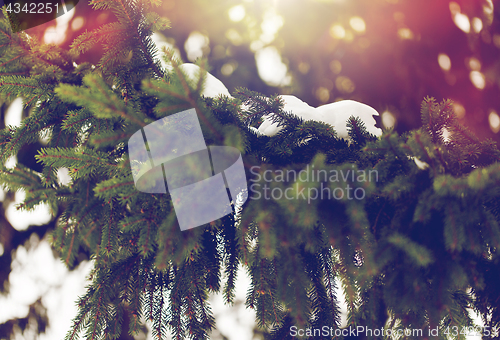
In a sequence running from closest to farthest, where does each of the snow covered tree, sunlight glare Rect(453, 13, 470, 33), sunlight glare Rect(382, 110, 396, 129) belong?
the snow covered tree
sunlight glare Rect(382, 110, 396, 129)
sunlight glare Rect(453, 13, 470, 33)

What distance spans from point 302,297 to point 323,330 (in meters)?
0.36

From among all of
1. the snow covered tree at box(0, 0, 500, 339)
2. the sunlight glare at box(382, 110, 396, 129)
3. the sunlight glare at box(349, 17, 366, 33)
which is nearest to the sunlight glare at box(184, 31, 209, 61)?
the sunlight glare at box(349, 17, 366, 33)

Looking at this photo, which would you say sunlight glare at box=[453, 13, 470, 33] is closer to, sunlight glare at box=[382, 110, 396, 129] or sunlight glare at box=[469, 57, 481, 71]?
sunlight glare at box=[469, 57, 481, 71]

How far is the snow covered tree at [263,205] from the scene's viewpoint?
0.68 m

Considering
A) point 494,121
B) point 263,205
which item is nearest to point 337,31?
point 494,121

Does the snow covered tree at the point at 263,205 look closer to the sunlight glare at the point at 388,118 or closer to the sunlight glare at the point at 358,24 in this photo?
the sunlight glare at the point at 388,118

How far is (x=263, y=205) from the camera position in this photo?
0.75 meters

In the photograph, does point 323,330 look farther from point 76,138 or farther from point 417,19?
point 417,19

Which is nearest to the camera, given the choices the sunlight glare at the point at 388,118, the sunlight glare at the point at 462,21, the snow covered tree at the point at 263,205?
the snow covered tree at the point at 263,205

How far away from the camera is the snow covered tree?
68 centimetres

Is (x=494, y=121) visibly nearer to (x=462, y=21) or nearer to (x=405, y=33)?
(x=462, y=21)

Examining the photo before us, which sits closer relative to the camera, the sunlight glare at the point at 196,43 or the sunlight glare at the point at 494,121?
the sunlight glare at the point at 494,121

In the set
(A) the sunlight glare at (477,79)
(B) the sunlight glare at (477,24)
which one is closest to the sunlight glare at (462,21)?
(B) the sunlight glare at (477,24)


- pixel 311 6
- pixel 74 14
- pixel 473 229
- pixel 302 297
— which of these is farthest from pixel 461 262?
pixel 74 14
